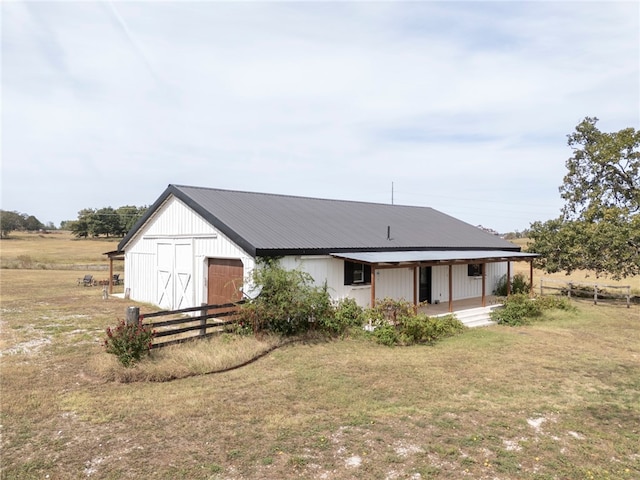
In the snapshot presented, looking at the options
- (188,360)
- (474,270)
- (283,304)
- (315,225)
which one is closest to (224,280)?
(283,304)

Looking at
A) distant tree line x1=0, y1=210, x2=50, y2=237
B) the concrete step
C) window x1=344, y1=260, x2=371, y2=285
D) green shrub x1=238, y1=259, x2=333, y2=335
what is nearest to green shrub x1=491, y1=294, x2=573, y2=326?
the concrete step

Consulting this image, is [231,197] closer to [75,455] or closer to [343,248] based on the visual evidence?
[343,248]

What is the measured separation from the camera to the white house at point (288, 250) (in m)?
14.2

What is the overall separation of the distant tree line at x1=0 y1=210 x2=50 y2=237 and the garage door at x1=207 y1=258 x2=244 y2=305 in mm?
98767

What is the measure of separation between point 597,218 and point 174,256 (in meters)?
22.2

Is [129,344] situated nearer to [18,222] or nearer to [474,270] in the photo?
[474,270]

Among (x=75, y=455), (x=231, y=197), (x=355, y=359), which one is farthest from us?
(x=231, y=197)

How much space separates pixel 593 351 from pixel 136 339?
1185 centimetres

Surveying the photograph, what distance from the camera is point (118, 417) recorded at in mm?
6805

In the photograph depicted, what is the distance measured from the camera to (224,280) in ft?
48.7

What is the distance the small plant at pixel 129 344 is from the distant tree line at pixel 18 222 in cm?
10320

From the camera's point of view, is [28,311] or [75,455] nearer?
[75,455]

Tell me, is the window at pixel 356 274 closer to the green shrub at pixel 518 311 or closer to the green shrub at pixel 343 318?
the green shrub at pixel 343 318

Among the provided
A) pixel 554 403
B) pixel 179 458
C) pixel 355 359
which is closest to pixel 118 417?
pixel 179 458
